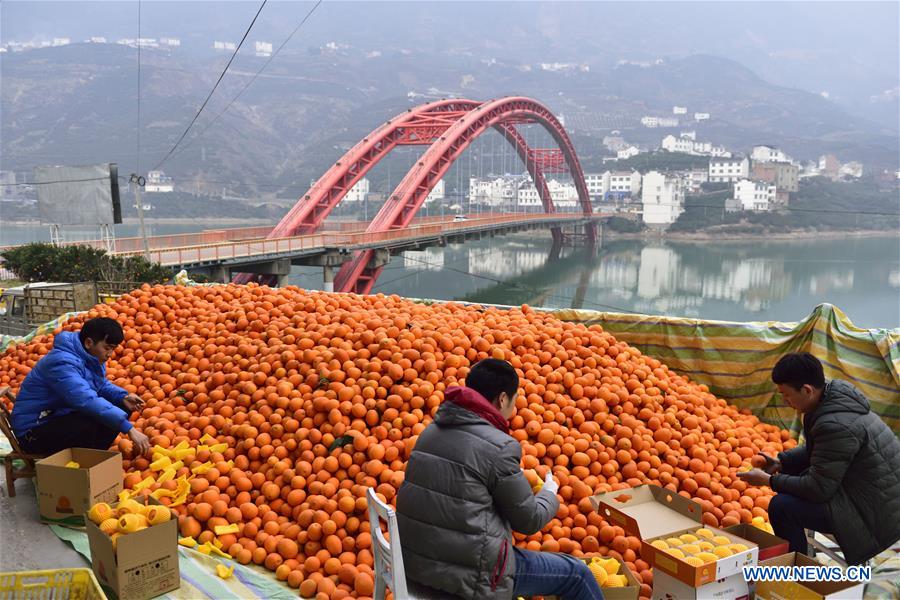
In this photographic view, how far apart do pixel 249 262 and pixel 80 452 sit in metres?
19.2

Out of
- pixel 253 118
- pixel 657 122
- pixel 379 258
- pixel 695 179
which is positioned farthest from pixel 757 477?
pixel 657 122

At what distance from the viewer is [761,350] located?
16.0 feet

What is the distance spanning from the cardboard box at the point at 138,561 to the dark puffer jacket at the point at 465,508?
46.8 inches

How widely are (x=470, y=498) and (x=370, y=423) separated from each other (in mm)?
1604

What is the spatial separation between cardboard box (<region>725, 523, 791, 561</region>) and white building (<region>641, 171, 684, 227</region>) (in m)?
64.1

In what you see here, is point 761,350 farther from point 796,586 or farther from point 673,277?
point 673,277

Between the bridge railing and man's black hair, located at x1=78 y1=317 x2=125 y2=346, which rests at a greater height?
man's black hair, located at x1=78 y1=317 x2=125 y2=346

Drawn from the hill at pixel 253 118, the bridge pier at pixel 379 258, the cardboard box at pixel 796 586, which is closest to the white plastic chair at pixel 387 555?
the cardboard box at pixel 796 586

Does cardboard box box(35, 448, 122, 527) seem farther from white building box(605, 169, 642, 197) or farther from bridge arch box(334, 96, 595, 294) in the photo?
white building box(605, 169, 642, 197)

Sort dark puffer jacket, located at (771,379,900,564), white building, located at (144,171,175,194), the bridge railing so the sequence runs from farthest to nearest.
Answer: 1. white building, located at (144,171,175,194)
2. the bridge railing
3. dark puffer jacket, located at (771,379,900,564)

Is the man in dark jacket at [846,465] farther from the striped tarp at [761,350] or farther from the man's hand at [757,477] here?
the striped tarp at [761,350]

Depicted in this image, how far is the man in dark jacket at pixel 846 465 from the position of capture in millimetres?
2549

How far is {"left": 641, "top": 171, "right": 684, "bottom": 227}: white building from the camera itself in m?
65.4

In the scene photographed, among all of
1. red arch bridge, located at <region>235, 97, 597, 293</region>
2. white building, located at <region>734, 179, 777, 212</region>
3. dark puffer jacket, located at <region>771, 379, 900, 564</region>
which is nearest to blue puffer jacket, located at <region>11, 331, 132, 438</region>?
dark puffer jacket, located at <region>771, 379, 900, 564</region>
